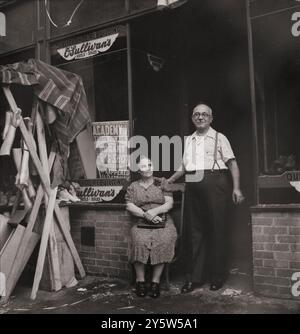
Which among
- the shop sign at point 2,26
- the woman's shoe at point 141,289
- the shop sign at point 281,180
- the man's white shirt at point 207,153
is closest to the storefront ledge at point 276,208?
the shop sign at point 281,180

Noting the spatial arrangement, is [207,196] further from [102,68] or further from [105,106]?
[102,68]

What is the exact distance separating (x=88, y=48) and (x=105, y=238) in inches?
111

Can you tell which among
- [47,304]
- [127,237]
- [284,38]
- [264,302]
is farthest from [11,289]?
[284,38]

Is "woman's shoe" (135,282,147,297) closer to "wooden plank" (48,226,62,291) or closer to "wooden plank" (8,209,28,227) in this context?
"wooden plank" (48,226,62,291)

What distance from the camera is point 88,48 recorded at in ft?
21.8

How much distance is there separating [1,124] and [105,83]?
164 cm

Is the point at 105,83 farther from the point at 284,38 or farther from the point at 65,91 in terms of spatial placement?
the point at 284,38

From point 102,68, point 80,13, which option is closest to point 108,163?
point 102,68

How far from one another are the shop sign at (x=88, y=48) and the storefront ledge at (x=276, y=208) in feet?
10.5

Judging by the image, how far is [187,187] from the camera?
17.8ft

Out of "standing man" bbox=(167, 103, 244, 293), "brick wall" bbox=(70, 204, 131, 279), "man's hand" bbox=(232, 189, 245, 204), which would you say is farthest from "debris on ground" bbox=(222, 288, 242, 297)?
"brick wall" bbox=(70, 204, 131, 279)

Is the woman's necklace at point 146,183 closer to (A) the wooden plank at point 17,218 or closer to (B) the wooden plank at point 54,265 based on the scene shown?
(B) the wooden plank at point 54,265

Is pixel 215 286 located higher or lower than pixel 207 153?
lower

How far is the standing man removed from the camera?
17.1 feet
